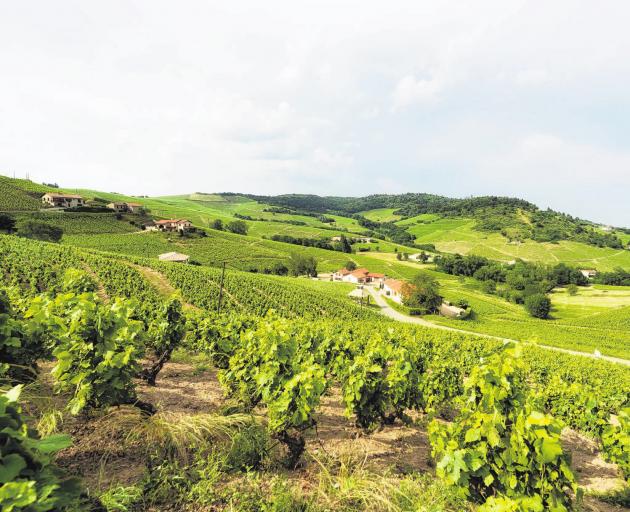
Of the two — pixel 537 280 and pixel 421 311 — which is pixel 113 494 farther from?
pixel 537 280

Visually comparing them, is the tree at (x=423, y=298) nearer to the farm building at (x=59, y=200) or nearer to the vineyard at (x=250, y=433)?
the vineyard at (x=250, y=433)

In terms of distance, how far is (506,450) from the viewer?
207 inches

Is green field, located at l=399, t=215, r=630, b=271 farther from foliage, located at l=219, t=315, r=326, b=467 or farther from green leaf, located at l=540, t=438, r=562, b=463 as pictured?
green leaf, located at l=540, t=438, r=562, b=463

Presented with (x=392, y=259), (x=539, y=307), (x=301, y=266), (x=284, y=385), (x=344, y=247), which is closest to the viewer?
(x=284, y=385)

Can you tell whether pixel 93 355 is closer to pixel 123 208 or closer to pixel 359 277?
pixel 359 277

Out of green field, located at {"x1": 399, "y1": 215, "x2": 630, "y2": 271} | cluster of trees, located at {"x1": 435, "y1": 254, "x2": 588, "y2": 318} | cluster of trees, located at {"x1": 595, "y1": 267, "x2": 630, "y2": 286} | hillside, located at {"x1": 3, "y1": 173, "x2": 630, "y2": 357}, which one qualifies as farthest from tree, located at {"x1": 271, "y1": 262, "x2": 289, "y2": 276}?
cluster of trees, located at {"x1": 595, "y1": 267, "x2": 630, "y2": 286}

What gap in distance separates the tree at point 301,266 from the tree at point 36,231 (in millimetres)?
61366

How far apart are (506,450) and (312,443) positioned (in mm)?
4944

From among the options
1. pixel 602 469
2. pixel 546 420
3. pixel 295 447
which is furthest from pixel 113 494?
pixel 602 469

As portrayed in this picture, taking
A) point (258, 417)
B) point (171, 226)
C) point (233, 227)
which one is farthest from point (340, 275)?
point (258, 417)

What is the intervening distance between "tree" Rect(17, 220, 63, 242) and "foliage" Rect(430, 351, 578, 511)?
94033mm

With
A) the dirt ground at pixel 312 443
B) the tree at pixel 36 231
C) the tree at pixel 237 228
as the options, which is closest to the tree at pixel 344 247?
the tree at pixel 237 228

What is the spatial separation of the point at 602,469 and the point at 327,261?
109104 mm

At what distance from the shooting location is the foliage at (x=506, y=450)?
16.5 ft
